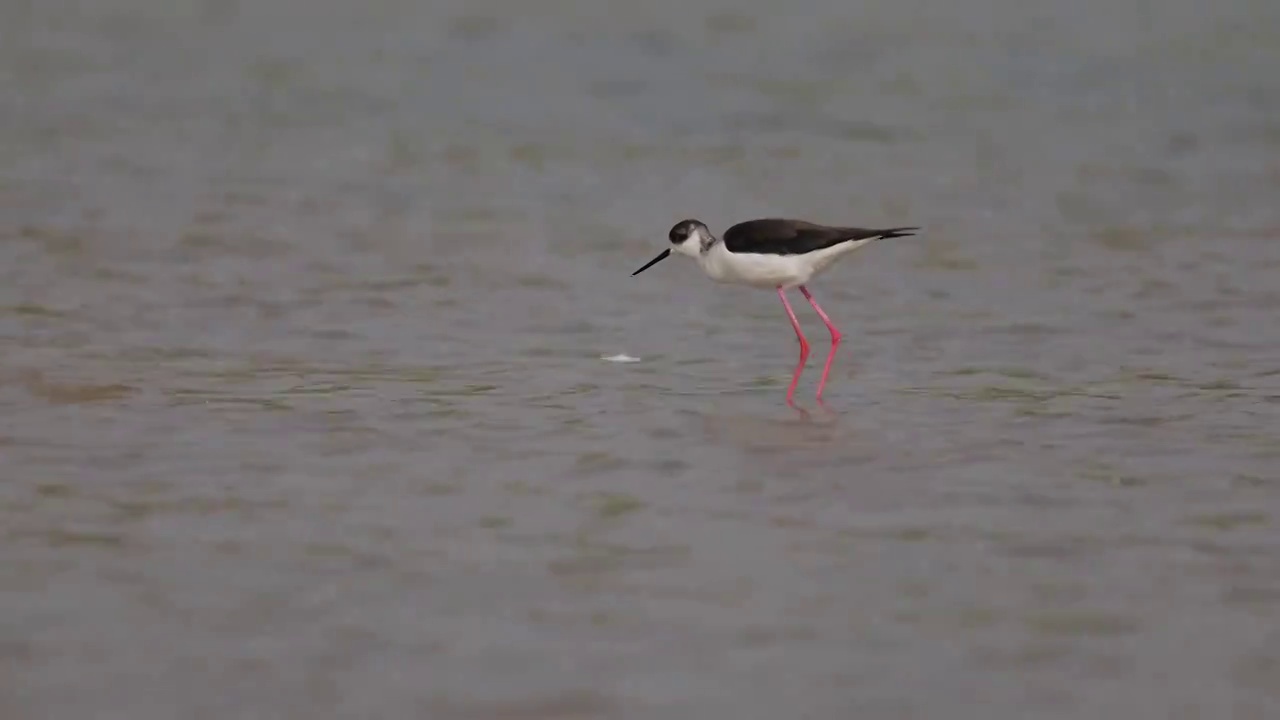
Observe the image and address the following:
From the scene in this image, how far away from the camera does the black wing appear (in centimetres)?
852

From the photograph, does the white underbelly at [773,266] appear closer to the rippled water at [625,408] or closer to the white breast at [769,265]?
the white breast at [769,265]

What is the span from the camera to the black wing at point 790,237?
27.9 ft

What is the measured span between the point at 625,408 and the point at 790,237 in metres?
1.53

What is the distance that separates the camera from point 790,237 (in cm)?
857

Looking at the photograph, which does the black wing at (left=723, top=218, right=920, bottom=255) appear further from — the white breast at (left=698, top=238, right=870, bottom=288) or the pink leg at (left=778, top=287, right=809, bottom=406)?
the pink leg at (left=778, top=287, right=809, bottom=406)

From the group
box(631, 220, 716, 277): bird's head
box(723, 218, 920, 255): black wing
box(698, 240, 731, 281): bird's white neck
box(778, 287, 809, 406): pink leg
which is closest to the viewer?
box(778, 287, 809, 406): pink leg

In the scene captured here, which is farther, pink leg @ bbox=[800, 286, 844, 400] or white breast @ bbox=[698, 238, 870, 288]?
white breast @ bbox=[698, 238, 870, 288]

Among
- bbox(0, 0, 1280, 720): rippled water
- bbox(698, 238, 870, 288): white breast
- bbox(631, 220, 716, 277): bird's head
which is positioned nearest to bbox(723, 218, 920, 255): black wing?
bbox(698, 238, 870, 288): white breast

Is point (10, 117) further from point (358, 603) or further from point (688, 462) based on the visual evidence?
point (358, 603)

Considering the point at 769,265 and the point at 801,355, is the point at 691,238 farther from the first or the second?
the point at 801,355

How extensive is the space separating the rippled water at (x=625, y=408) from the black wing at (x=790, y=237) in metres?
0.46

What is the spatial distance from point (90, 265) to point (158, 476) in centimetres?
404

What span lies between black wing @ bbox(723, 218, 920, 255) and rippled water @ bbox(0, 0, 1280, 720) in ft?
1.50

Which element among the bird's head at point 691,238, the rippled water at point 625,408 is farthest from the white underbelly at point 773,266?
the rippled water at point 625,408
